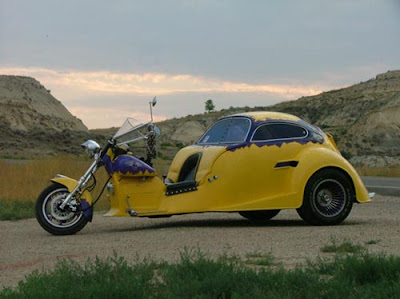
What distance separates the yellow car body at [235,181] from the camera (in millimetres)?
12117

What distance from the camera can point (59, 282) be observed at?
6.89 metres

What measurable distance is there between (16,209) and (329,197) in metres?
7.06

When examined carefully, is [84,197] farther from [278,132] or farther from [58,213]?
[278,132]

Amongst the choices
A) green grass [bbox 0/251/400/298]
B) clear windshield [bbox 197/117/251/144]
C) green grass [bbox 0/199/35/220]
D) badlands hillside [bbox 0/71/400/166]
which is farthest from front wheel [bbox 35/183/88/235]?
badlands hillside [bbox 0/71/400/166]

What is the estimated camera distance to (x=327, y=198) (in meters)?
12.5

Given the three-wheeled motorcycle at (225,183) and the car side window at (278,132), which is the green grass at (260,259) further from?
the car side window at (278,132)

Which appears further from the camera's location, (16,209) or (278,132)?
(16,209)

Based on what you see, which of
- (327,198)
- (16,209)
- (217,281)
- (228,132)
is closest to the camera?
(217,281)

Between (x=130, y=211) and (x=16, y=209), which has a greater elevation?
(x=130, y=211)

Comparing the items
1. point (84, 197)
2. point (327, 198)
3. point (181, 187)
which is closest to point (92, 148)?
point (84, 197)

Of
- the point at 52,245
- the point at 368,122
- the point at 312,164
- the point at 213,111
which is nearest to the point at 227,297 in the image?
the point at 52,245

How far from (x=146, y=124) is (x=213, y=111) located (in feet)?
334

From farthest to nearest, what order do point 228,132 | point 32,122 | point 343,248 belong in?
point 32,122 → point 228,132 → point 343,248

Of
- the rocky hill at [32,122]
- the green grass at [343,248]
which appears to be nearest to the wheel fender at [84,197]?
the green grass at [343,248]
